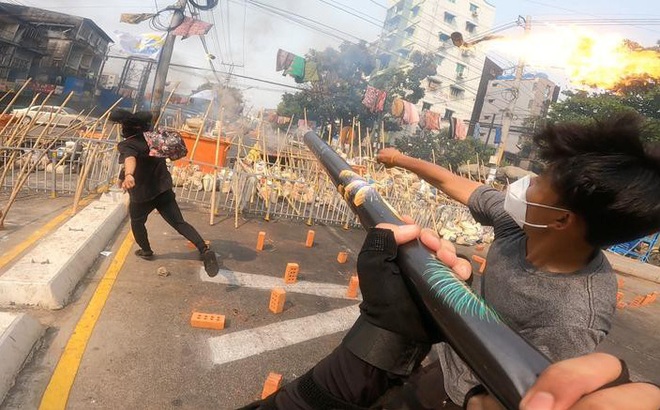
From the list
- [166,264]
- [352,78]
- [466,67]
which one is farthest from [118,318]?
[466,67]

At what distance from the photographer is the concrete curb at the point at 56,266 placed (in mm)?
3609

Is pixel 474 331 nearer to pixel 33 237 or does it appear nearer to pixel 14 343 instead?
pixel 14 343

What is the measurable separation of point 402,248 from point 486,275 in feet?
3.28

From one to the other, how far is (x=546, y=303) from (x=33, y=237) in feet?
21.9

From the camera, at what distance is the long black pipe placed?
714 mm

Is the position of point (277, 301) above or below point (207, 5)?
below

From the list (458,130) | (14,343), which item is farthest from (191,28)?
(14,343)

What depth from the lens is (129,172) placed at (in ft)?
15.3

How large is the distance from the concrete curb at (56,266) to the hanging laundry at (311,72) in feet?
86.3

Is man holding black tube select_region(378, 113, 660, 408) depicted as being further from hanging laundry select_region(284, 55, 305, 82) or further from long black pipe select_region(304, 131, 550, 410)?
hanging laundry select_region(284, 55, 305, 82)

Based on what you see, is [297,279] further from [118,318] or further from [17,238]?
[17,238]

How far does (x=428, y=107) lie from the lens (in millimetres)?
49938

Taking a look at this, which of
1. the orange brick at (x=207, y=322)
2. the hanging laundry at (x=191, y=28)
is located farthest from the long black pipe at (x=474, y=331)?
the hanging laundry at (x=191, y=28)

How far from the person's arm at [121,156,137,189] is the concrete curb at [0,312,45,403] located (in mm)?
1817
